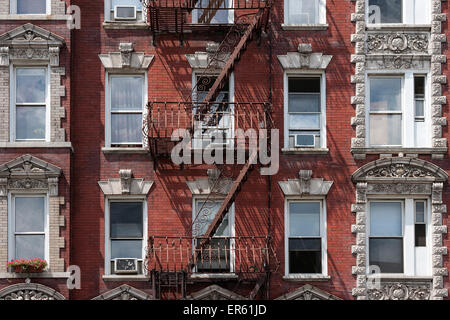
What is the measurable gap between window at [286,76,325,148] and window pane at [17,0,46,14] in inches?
240

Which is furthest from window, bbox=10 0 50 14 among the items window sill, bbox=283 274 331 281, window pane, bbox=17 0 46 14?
window sill, bbox=283 274 331 281

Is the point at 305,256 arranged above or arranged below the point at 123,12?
below

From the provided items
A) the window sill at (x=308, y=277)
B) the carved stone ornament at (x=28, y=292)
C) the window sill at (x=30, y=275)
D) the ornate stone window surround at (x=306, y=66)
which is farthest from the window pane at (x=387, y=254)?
the carved stone ornament at (x=28, y=292)

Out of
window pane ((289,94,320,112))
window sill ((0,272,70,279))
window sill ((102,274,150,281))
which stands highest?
window pane ((289,94,320,112))

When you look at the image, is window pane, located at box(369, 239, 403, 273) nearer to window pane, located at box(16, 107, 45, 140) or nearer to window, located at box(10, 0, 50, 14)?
window pane, located at box(16, 107, 45, 140)

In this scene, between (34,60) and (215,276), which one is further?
(34,60)

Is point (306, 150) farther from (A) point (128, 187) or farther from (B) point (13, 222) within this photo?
(B) point (13, 222)

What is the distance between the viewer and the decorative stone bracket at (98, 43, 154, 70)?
2189 cm

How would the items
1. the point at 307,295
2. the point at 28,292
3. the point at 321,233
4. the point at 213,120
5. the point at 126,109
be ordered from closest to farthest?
the point at 28,292 < the point at 307,295 < the point at 321,233 < the point at 213,120 < the point at 126,109

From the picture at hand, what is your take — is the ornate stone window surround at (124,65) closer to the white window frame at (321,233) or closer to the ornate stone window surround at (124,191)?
the ornate stone window surround at (124,191)

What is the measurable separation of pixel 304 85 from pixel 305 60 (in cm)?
65

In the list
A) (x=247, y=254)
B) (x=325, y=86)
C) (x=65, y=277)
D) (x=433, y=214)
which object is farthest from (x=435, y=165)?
(x=65, y=277)

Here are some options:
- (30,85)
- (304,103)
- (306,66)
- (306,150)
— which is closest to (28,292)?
(30,85)

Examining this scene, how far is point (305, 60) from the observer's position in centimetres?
2195
